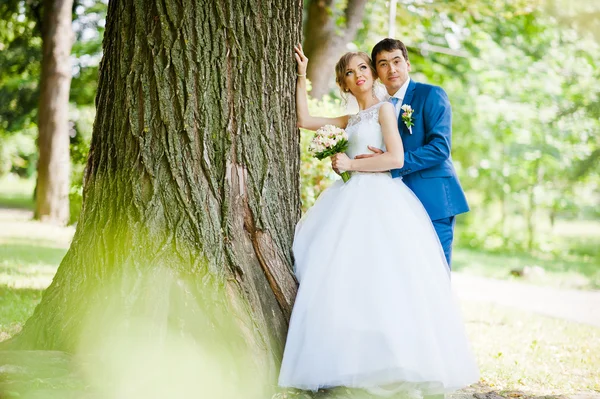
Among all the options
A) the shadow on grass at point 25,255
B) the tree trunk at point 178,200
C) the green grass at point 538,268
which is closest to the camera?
the tree trunk at point 178,200

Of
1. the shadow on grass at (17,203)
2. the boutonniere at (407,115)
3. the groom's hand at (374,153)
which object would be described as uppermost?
the boutonniere at (407,115)

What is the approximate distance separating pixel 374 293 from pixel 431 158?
1097 millimetres

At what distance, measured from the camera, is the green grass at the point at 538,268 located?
12219 mm

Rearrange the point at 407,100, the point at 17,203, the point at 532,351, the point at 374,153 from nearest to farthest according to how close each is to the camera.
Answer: the point at 374,153
the point at 407,100
the point at 532,351
the point at 17,203

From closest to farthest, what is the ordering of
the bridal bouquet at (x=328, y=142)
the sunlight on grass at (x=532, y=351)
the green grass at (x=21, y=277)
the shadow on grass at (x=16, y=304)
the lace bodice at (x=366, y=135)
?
1. the bridal bouquet at (x=328, y=142)
2. the lace bodice at (x=366, y=135)
3. the sunlight on grass at (x=532, y=351)
4. the shadow on grass at (x=16, y=304)
5. the green grass at (x=21, y=277)

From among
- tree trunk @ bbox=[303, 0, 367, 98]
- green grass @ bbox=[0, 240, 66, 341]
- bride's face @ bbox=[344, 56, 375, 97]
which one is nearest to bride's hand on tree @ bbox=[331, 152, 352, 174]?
bride's face @ bbox=[344, 56, 375, 97]

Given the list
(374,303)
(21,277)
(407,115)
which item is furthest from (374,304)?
(21,277)

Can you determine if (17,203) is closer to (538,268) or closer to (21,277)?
(21,277)

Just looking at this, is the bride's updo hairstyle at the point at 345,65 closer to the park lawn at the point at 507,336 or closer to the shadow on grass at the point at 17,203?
the park lawn at the point at 507,336

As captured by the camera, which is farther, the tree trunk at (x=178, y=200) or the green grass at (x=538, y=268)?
the green grass at (x=538, y=268)

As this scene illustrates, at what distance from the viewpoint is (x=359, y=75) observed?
455 cm

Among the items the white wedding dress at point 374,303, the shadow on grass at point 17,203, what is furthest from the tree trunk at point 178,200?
the shadow on grass at point 17,203

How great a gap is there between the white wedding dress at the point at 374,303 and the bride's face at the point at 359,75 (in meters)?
0.77

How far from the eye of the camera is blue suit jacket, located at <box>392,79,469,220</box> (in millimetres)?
4277
